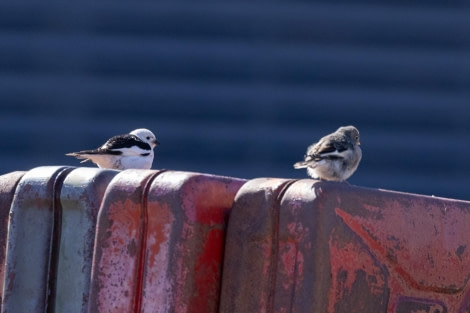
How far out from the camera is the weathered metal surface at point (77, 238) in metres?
3.22

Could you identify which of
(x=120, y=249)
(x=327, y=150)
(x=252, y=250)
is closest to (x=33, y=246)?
(x=120, y=249)

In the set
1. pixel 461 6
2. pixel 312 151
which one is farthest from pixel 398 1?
pixel 312 151

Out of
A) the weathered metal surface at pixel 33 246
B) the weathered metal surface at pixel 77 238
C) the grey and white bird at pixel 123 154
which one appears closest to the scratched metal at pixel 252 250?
the weathered metal surface at pixel 77 238

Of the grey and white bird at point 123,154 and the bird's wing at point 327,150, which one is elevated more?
the bird's wing at point 327,150

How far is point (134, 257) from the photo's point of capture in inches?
119

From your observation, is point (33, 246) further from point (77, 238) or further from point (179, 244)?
point (179, 244)

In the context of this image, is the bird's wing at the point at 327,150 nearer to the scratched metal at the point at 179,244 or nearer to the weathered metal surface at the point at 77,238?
the weathered metal surface at the point at 77,238

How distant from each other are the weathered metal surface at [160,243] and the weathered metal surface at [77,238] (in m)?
0.14

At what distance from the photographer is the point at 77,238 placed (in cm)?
325

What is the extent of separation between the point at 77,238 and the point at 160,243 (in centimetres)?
40

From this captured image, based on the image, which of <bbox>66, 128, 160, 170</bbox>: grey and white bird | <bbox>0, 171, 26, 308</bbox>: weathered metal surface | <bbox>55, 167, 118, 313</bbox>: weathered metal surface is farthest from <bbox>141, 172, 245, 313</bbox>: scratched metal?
<bbox>66, 128, 160, 170</bbox>: grey and white bird

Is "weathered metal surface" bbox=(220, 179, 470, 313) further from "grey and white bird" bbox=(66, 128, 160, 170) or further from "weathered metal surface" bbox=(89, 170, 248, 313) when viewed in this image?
Answer: "grey and white bird" bbox=(66, 128, 160, 170)

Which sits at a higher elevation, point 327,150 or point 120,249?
point 327,150

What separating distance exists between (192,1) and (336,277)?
30.4 feet
